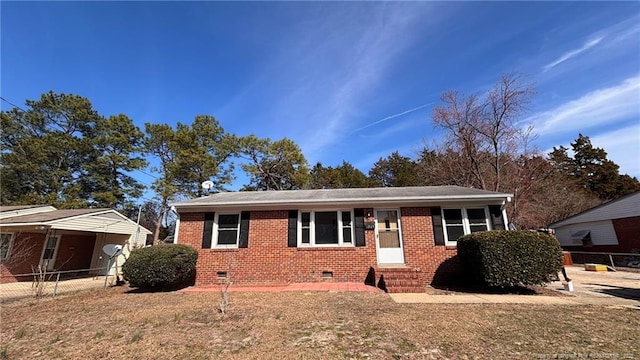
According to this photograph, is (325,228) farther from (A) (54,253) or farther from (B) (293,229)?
(A) (54,253)

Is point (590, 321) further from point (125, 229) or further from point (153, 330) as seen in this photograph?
point (125, 229)

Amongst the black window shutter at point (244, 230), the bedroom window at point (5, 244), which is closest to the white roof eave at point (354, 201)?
the black window shutter at point (244, 230)

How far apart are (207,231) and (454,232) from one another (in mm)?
8619

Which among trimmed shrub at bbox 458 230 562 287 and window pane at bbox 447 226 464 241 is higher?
window pane at bbox 447 226 464 241

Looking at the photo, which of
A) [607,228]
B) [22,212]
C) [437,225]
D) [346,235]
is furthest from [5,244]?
[607,228]

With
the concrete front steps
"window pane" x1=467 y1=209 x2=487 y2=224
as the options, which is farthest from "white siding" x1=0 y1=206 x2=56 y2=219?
"window pane" x1=467 y1=209 x2=487 y2=224

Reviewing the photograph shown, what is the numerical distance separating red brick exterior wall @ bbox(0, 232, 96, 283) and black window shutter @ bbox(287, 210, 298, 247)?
11.0m

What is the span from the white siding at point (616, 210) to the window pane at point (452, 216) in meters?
14.0

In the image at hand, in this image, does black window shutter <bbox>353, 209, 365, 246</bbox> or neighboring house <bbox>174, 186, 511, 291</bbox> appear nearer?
neighboring house <bbox>174, 186, 511, 291</bbox>

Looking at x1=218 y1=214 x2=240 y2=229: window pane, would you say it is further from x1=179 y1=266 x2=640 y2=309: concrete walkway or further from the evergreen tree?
the evergreen tree

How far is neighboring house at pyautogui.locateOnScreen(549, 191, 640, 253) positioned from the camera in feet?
50.7

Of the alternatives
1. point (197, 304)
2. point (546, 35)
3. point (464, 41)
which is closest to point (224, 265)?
point (197, 304)

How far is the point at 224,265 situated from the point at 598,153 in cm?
4554

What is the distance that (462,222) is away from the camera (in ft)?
30.8
